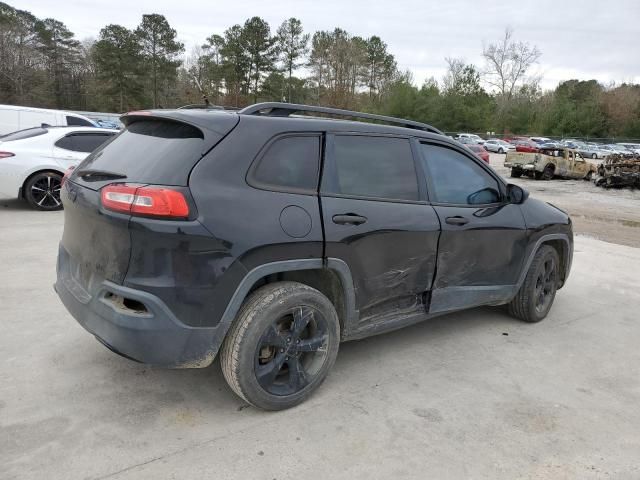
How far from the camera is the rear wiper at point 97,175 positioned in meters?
2.86

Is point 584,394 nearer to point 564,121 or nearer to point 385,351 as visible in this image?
point 385,351

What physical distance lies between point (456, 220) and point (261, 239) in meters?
1.67

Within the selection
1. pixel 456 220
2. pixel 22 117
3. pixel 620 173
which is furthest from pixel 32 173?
pixel 620 173

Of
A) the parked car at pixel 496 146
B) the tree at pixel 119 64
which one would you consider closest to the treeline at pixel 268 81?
the tree at pixel 119 64


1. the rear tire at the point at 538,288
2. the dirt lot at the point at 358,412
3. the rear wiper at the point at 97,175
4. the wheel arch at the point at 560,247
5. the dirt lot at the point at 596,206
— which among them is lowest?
the dirt lot at the point at 596,206

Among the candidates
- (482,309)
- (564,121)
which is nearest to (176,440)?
(482,309)

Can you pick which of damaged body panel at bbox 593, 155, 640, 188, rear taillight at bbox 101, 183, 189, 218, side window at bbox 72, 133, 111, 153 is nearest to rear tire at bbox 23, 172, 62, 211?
side window at bbox 72, 133, 111, 153

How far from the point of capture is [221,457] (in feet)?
8.35

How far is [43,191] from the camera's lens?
8.63m

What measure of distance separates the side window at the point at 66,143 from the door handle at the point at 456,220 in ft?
24.6

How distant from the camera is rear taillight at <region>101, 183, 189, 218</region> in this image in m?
2.52

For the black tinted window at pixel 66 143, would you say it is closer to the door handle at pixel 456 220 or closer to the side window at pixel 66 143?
the side window at pixel 66 143

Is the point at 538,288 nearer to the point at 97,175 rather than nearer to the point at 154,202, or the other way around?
the point at 154,202

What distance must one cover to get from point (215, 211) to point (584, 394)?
2.72m
